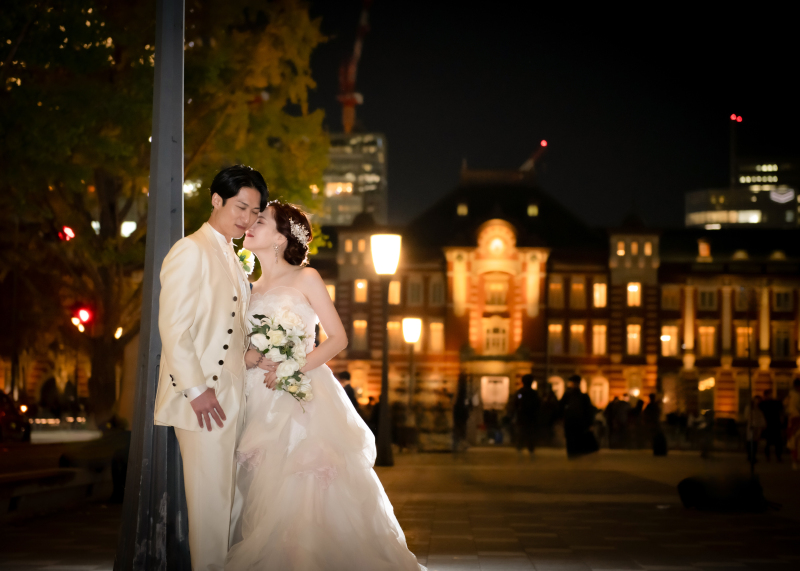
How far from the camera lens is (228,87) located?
706 inches

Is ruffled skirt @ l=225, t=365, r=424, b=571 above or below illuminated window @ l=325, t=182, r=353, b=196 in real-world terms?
below

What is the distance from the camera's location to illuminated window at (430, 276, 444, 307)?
5453 centimetres

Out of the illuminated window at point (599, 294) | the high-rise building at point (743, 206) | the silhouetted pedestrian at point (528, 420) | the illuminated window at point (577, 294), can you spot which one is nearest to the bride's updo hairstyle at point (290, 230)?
the silhouetted pedestrian at point (528, 420)

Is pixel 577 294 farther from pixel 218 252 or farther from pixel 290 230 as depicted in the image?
pixel 218 252

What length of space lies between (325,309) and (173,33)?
1808 mm

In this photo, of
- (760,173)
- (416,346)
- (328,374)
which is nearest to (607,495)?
(328,374)

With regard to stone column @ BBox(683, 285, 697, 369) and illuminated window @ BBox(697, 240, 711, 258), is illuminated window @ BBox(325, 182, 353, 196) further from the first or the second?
stone column @ BBox(683, 285, 697, 369)

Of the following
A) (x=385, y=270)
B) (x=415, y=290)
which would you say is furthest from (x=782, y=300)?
(x=385, y=270)

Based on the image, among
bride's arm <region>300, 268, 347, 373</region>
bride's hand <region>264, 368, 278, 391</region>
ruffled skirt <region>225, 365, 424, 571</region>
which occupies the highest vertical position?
bride's arm <region>300, 268, 347, 373</region>

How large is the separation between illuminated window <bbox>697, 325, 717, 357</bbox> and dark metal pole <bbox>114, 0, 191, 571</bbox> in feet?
174

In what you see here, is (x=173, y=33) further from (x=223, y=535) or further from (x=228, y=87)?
(x=228, y=87)

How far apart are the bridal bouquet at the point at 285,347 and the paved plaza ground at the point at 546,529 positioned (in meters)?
2.59

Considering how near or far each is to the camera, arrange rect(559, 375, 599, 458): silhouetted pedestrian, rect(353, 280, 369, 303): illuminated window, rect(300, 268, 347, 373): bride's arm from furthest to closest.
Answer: rect(353, 280, 369, 303): illuminated window, rect(559, 375, 599, 458): silhouetted pedestrian, rect(300, 268, 347, 373): bride's arm

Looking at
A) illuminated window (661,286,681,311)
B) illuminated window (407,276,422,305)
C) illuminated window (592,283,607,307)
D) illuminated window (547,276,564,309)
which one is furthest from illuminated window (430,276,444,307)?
illuminated window (661,286,681,311)
